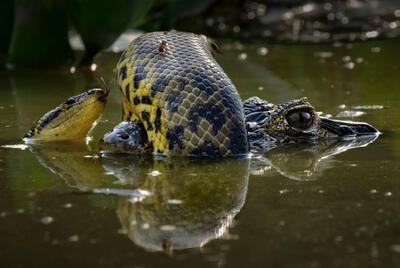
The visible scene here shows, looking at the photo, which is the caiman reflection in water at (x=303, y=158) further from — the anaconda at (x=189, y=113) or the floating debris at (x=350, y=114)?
the floating debris at (x=350, y=114)

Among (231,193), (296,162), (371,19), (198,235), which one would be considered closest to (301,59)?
(371,19)

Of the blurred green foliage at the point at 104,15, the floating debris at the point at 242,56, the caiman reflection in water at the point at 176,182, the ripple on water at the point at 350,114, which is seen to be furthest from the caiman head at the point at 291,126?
the floating debris at the point at 242,56

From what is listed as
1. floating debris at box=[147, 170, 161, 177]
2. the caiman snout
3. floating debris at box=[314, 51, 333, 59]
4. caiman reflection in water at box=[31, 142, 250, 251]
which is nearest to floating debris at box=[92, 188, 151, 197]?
caiman reflection in water at box=[31, 142, 250, 251]

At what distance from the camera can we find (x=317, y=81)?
9531 mm

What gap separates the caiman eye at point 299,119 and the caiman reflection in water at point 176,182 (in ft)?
0.55

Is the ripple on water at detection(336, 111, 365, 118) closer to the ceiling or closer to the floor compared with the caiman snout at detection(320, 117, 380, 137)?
closer to the ceiling

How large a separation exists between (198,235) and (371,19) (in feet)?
37.5

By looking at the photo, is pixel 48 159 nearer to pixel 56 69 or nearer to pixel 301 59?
pixel 56 69

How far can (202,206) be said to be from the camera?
4727 millimetres

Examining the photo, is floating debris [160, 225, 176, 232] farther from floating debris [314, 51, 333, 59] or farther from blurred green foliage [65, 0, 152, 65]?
floating debris [314, 51, 333, 59]

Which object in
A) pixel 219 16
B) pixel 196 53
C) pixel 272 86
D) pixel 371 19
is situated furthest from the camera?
pixel 219 16

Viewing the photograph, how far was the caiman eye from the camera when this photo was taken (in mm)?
6359

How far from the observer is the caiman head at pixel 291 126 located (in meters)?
6.26

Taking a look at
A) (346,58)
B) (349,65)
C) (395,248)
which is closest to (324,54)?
(346,58)
